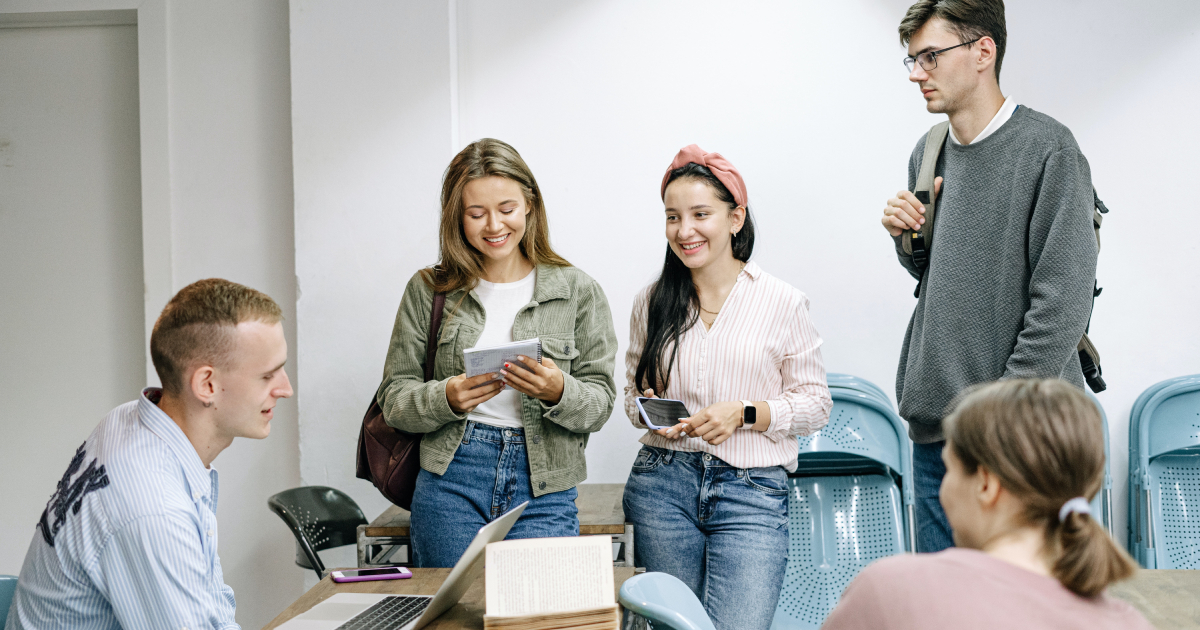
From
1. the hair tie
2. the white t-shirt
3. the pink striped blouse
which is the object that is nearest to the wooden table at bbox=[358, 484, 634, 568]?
the pink striped blouse

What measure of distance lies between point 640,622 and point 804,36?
2.51 m

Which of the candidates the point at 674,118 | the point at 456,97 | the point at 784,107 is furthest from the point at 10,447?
the point at 784,107

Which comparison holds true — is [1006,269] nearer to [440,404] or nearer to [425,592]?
[440,404]

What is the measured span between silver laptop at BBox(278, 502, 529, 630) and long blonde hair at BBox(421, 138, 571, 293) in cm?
102

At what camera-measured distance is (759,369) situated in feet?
8.63

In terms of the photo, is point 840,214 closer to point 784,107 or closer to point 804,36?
point 784,107

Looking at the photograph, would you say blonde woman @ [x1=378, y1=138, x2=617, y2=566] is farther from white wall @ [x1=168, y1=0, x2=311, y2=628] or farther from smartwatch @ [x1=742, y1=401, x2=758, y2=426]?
white wall @ [x1=168, y1=0, x2=311, y2=628]

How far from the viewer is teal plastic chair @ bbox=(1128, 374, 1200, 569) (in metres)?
3.34

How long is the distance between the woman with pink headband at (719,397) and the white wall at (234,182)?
76.7 inches

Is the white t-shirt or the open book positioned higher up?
the white t-shirt

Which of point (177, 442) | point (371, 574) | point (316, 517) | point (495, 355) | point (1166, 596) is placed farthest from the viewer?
point (316, 517)

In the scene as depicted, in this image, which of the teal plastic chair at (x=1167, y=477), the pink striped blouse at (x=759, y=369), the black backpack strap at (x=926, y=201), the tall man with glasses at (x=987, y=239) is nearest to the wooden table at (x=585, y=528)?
the pink striped blouse at (x=759, y=369)

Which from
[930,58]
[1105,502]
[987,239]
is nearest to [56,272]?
[930,58]

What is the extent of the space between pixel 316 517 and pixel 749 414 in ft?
5.61
